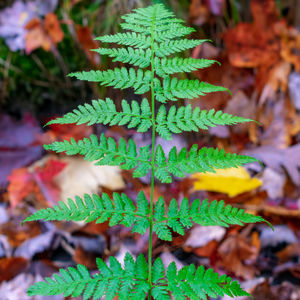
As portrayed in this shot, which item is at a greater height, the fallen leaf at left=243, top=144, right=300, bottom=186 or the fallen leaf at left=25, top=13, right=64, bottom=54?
the fallen leaf at left=25, top=13, right=64, bottom=54

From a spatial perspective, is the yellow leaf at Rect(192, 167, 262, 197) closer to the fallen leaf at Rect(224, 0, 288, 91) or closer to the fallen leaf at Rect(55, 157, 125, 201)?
the fallen leaf at Rect(55, 157, 125, 201)

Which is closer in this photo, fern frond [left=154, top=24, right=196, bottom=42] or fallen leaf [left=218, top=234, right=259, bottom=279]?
fern frond [left=154, top=24, right=196, bottom=42]

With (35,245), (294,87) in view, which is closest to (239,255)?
(35,245)

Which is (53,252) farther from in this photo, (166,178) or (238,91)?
(238,91)

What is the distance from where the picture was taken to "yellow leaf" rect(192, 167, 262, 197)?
1816 millimetres

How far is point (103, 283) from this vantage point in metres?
0.85

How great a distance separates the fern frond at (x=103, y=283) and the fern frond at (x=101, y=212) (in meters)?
0.10

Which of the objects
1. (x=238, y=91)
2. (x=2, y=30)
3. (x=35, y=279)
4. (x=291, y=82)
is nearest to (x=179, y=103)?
(x=238, y=91)

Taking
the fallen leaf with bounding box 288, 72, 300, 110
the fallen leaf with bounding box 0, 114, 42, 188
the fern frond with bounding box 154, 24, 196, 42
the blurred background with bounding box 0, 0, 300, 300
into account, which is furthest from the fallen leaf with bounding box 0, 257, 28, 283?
the fallen leaf with bounding box 288, 72, 300, 110

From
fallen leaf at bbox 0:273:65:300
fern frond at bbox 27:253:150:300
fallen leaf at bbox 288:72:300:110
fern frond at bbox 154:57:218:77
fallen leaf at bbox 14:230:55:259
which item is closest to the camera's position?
fern frond at bbox 27:253:150:300

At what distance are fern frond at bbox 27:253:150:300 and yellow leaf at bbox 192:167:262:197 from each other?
0.97 meters

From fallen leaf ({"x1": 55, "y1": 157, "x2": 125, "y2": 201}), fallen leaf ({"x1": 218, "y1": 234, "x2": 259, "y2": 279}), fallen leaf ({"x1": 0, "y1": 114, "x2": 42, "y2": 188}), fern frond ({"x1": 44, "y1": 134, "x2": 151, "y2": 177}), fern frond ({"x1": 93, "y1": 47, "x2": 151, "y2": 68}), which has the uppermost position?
fern frond ({"x1": 93, "y1": 47, "x2": 151, "y2": 68})

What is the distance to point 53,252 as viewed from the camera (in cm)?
179

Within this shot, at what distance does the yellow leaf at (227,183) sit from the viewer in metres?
1.82
